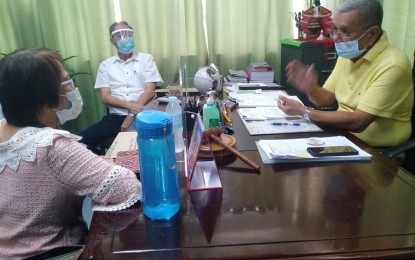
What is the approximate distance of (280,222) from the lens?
27.9 inches

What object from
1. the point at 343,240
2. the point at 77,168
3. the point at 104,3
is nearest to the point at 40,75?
the point at 77,168

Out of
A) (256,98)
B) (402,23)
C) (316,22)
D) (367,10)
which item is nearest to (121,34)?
(256,98)

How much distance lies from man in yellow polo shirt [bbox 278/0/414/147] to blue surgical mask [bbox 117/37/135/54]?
1.53m

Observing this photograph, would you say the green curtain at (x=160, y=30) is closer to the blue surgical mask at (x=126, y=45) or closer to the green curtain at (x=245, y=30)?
the green curtain at (x=245, y=30)

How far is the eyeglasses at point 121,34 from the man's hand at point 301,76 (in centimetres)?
140

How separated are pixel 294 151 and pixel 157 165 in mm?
529

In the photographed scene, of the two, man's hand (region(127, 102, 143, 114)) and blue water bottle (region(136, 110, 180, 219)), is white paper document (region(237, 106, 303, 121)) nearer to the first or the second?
blue water bottle (region(136, 110, 180, 219))

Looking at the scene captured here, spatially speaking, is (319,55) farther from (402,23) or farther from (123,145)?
(123,145)

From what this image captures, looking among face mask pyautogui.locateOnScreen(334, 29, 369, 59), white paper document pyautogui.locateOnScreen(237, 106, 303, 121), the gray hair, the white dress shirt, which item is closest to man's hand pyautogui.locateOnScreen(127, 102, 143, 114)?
the white dress shirt

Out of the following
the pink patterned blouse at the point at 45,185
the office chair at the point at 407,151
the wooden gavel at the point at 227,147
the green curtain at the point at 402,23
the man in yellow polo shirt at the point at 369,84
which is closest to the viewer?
the pink patterned blouse at the point at 45,185

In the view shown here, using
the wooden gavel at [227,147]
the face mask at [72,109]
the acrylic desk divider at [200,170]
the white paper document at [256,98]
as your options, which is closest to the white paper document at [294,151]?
the wooden gavel at [227,147]

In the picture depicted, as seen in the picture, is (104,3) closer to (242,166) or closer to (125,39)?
(125,39)

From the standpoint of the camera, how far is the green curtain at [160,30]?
2707 millimetres

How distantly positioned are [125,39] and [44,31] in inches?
29.9
